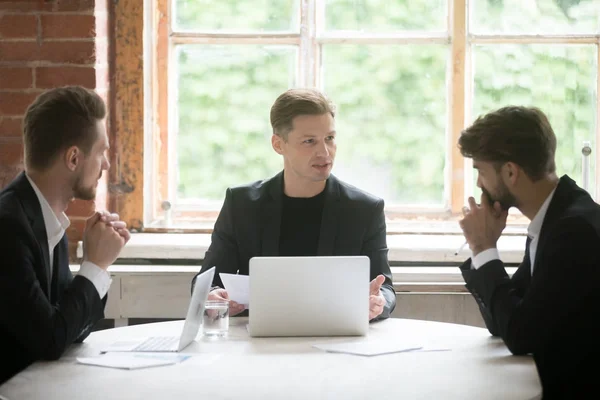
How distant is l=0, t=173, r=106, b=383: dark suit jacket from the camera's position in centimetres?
196

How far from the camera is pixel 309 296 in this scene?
218cm

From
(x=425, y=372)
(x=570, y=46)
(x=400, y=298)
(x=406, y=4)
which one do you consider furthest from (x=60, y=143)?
(x=570, y=46)

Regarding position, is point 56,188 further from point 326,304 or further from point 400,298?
point 400,298

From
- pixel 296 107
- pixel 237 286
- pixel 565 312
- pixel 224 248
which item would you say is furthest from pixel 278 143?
pixel 565 312

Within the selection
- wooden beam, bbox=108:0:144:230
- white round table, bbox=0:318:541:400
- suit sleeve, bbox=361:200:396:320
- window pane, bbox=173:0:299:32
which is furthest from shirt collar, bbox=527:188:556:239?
wooden beam, bbox=108:0:144:230

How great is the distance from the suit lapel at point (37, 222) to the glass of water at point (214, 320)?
422 mm

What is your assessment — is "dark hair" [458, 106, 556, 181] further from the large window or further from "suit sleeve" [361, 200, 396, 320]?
the large window

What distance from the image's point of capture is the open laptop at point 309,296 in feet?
7.08

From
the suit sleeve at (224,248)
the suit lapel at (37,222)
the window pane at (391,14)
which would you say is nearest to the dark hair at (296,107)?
the suit sleeve at (224,248)

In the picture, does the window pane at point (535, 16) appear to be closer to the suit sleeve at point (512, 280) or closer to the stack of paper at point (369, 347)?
the suit sleeve at point (512, 280)

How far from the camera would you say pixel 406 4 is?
11.7 feet

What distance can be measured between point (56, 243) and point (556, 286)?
50.4 inches

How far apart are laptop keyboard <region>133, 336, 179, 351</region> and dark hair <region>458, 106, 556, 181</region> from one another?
3.14 ft

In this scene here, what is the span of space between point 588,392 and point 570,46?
6.56 feet
